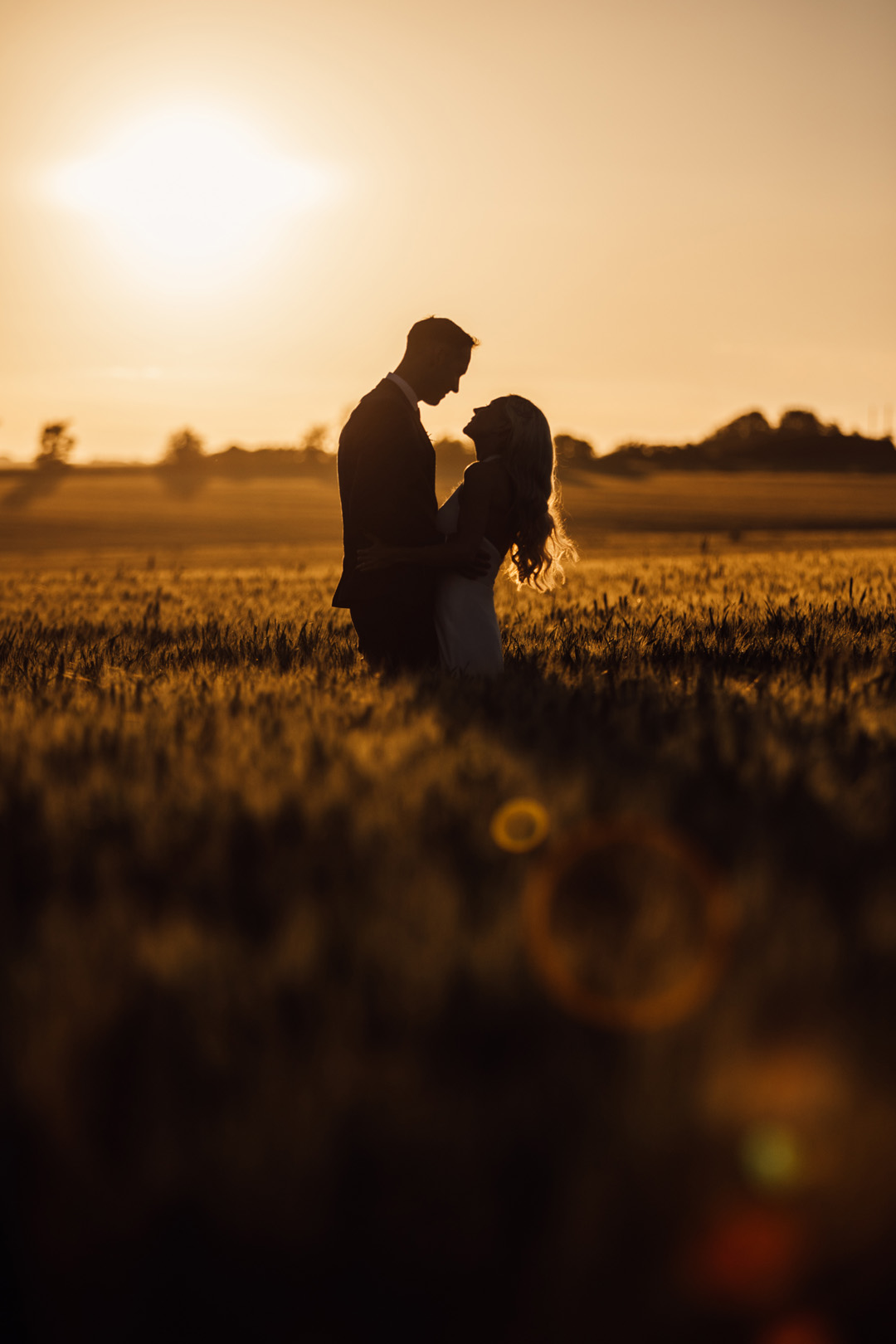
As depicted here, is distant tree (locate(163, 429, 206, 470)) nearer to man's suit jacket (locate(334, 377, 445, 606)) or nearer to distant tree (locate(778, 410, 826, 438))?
distant tree (locate(778, 410, 826, 438))

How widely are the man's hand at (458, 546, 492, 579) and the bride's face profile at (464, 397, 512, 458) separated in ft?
1.82

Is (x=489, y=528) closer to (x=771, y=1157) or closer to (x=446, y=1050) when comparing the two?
(x=446, y=1050)

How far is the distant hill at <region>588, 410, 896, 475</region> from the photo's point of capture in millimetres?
98500

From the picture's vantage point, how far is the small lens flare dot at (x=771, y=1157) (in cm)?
104

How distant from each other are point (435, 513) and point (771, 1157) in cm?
553

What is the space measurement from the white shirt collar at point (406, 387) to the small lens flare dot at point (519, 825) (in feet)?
14.6

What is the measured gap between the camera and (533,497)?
20.3 ft

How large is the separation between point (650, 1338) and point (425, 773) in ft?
4.49

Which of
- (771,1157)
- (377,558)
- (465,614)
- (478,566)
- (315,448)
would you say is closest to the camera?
(771,1157)

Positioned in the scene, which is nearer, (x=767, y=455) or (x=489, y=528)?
(x=489, y=528)

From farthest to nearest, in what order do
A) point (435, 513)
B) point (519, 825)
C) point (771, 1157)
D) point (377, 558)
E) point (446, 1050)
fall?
point (435, 513), point (377, 558), point (519, 825), point (446, 1050), point (771, 1157)

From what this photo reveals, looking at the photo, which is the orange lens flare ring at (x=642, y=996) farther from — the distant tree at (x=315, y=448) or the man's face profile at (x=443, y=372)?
the distant tree at (x=315, y=448)

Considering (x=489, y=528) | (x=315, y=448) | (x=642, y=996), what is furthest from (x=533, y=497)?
(x=315, y=448)

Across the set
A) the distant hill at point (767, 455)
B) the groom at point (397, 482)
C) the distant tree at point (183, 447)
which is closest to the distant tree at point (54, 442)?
the distant tree at point (183, 447)
